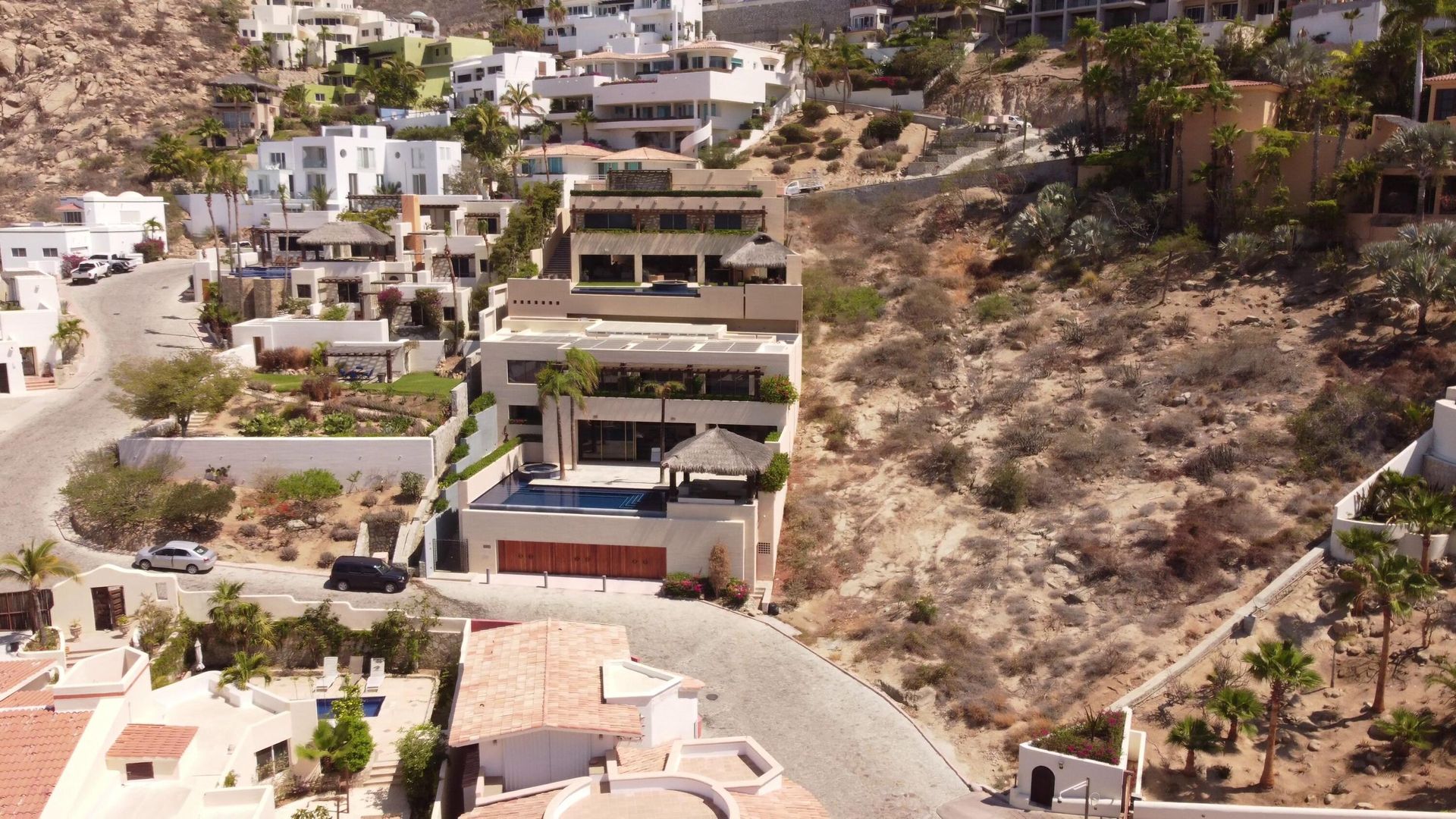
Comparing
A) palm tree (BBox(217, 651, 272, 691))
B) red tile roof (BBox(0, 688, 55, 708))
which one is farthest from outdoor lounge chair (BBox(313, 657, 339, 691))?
red tile roof (BBox(0, 688, 55, 708))

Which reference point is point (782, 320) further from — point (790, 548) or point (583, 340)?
point (790, 548)

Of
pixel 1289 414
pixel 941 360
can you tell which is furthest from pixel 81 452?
pixel 1289 414

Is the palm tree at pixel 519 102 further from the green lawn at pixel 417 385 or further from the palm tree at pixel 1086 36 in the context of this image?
the palm tree at pixel 1086 36

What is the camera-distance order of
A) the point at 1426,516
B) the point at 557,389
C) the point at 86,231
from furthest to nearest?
the point at 86,231 < the point at 557,389 < the point at 1426,516

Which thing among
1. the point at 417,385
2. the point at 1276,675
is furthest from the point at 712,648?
the point at 417,385

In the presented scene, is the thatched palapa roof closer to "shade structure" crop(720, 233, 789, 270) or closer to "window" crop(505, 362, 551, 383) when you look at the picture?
"window" crop(505, 362, 551, 383)

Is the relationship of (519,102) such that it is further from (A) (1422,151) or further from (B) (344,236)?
→ (A) (1422,151)
